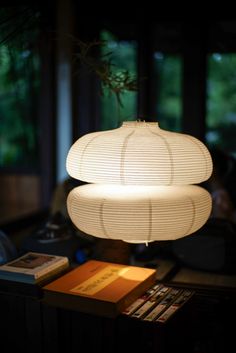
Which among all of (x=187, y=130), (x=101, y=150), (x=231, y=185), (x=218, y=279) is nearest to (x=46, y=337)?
(x=101, y=150)

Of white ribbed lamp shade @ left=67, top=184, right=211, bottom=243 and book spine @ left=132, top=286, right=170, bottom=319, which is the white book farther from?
book spine @ left=132, top=286, right=170, bottom=319

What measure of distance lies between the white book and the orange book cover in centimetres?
4

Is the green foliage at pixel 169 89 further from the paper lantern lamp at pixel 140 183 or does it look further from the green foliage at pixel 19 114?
the paper lantern lamp at pixel 140 183

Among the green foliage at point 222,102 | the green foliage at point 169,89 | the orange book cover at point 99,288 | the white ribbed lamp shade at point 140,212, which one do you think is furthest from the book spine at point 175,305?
the green foliage at point 169,89

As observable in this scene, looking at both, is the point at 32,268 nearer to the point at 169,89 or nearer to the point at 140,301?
the point at 140,301

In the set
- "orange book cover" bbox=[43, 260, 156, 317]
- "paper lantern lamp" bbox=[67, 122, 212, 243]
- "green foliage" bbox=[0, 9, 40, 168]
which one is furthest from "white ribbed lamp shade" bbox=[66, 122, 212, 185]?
"green foliage" bbox=[0, 9, 40, 168]

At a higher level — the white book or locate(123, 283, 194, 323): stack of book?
the white book

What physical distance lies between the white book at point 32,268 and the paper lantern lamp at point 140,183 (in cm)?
23

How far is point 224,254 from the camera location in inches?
76.2

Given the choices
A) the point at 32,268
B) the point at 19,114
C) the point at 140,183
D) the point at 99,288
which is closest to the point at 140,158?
the point at 140,183

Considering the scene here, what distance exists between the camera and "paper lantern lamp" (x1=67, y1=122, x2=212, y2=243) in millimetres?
1308

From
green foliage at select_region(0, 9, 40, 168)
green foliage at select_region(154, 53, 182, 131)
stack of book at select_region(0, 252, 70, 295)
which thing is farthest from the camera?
green foliage at select_region(0, 9, 40, 168)

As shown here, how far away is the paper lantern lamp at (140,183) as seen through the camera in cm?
131

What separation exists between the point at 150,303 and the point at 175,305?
0.08 metres
